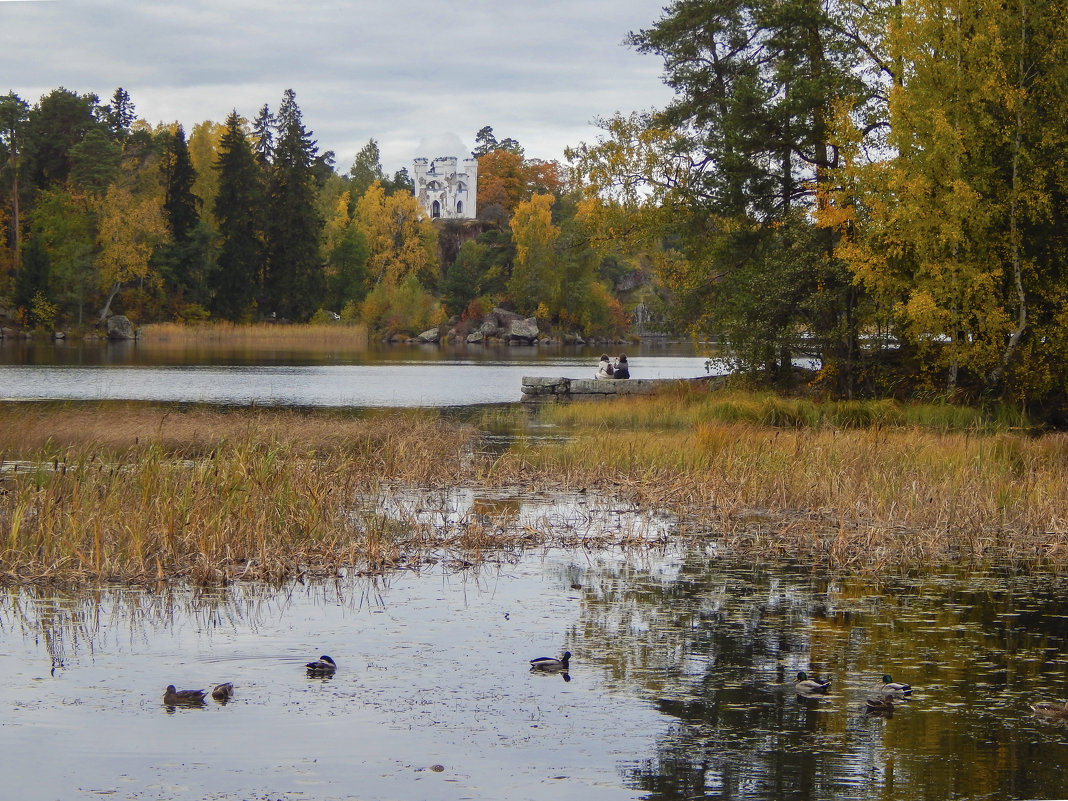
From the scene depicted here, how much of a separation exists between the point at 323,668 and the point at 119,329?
83.1m

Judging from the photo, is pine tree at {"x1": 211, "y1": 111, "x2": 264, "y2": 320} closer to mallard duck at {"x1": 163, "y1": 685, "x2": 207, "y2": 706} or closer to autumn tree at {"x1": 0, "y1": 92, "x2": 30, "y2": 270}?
autumn tree at {"x1": 0, "y1": 92, "x2": 30, "y2": 270}

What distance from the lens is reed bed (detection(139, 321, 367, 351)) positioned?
85.0 meters

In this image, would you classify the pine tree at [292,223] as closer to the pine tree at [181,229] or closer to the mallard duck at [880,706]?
the pine tree at [181,229]

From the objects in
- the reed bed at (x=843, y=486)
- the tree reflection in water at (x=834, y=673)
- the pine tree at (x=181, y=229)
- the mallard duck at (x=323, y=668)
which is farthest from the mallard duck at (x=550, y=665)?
the pine tree at (x=181, y=229)

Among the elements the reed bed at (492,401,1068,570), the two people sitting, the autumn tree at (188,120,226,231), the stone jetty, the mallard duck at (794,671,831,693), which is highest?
the autumn tree at (188,120,226,231)

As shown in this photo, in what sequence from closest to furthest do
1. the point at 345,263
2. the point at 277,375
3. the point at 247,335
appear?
the point at 277,375 < the point at 247,335 < the point at 345,263

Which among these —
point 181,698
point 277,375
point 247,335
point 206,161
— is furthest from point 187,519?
point 206,161

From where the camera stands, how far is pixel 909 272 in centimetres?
2588

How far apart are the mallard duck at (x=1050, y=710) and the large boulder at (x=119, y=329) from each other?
85.3 metres

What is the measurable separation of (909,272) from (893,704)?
64.5 ft

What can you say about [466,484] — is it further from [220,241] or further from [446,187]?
[446,187]

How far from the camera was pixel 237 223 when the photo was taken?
89.4 meters

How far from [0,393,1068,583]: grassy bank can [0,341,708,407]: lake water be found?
4339mm

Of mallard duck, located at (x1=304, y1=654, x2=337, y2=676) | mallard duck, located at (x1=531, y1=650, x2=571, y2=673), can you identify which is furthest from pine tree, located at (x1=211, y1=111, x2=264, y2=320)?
mallard duck, located at (x1=531, y1=650, x2=571, y2=673)
